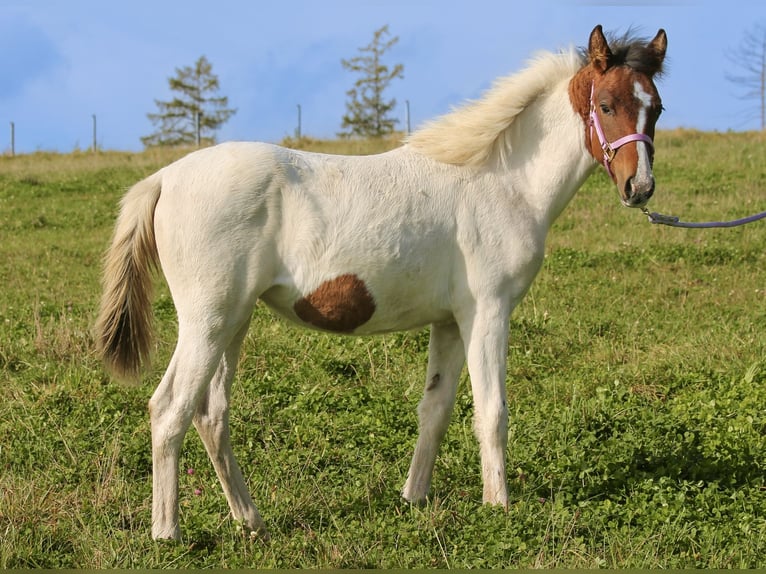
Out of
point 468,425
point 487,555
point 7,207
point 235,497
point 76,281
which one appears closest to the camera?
point 487,555

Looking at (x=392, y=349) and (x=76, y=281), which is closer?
(x=392, y=349)

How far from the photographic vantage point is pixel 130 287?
4.64m

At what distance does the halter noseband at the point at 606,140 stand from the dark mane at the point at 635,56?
0.20m

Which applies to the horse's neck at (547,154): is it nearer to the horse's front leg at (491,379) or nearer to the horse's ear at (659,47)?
the horse's ear at (659,47)

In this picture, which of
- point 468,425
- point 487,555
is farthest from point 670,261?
point 487,555

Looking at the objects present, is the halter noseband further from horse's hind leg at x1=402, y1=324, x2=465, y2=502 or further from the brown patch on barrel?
the brown patch on barrel

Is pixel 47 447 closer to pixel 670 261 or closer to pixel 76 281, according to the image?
pixel 76 281

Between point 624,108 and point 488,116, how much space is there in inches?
29.9

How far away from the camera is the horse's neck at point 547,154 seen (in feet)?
16.1

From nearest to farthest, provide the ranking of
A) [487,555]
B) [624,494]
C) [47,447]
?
[487,555] → [624,494] → [47,447]

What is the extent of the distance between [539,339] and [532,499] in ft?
9.97

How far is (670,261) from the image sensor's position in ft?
36.4

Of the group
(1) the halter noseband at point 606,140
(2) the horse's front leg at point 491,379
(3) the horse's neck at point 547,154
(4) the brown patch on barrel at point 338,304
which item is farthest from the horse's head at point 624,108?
(4) the brown patch on barrel at point 338,304

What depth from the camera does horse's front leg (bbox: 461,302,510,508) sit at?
4.59m
